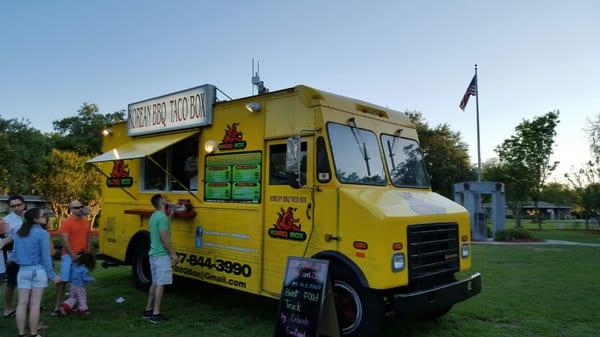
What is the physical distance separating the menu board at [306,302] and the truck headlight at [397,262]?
0.71m

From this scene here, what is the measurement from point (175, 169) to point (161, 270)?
6.70ft

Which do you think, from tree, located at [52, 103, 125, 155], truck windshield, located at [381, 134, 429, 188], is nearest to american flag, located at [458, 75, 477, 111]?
truck windshield, located at [381, 134, 429, 188]

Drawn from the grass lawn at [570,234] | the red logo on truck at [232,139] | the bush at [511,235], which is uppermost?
the red logo on truck at [232,139]

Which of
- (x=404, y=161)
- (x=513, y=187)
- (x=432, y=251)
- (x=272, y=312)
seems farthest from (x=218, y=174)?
(x=513, y=187)

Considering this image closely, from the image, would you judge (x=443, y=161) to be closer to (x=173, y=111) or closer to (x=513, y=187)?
(x=513, y=187)

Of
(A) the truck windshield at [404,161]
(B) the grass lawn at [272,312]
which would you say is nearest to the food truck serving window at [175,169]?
(B) the grass lawn at [272,312]

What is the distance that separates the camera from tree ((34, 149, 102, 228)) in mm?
23703

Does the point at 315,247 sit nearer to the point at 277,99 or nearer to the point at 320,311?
the point at 320,311

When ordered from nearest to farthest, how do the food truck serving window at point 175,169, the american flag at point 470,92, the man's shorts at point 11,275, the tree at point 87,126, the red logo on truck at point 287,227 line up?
the red logo on truck at point 287,227, the man's shorts at point 11,275, the food truck serving window at point 175,169, the american flag at point 470,92, the tree at point 87,126

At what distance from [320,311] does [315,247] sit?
2.68 ft

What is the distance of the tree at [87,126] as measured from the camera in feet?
→ 150

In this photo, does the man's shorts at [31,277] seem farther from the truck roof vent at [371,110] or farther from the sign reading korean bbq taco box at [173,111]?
the truck roof vent at [371,110]

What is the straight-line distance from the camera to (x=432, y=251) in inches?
211

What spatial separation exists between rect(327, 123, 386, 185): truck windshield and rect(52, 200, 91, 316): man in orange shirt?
12.7ft
